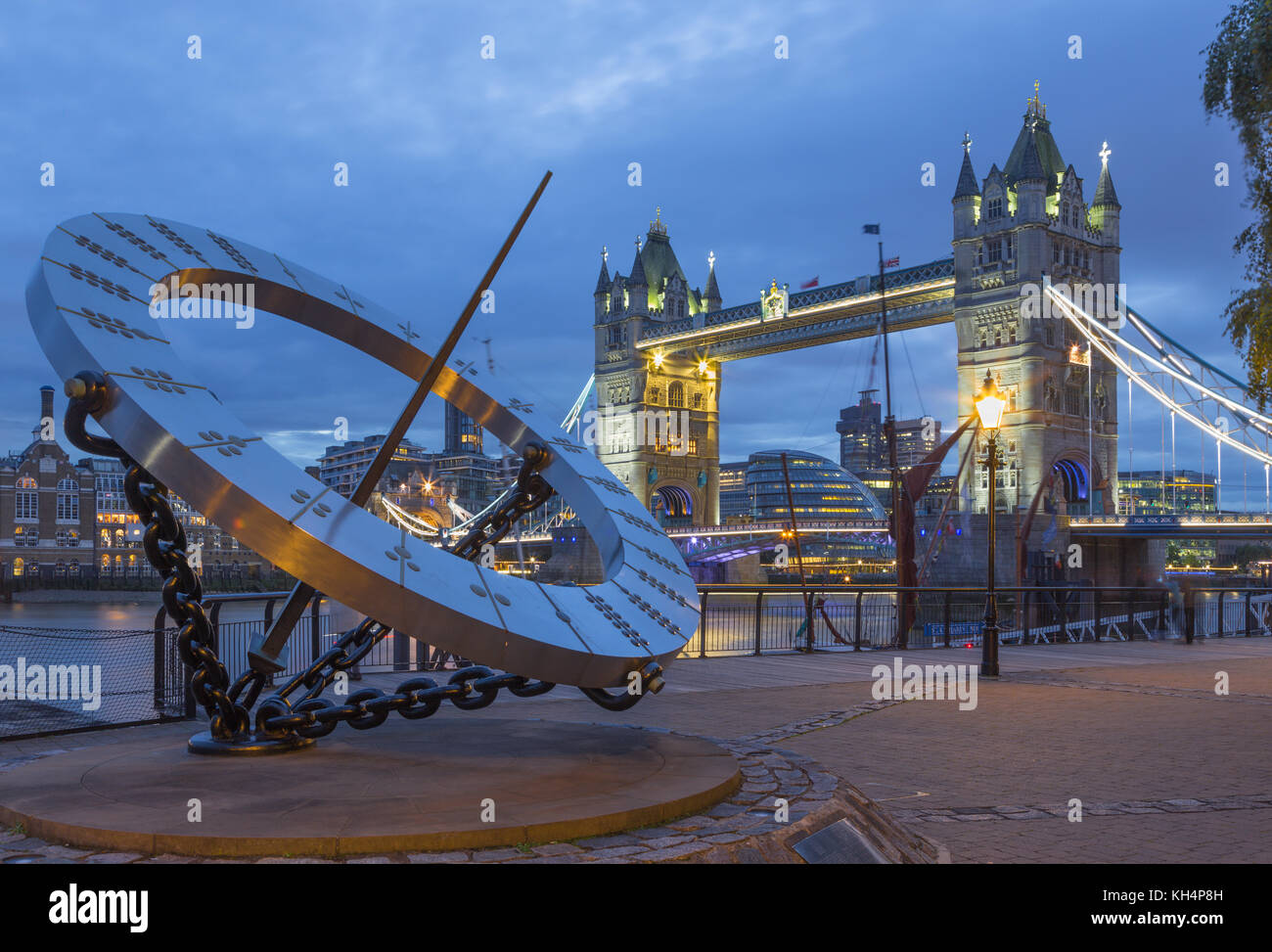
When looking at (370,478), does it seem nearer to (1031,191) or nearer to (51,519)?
(1031,191)

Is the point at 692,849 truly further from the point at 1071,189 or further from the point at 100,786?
the point at 1071,189

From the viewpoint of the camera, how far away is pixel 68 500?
7631 centimetres

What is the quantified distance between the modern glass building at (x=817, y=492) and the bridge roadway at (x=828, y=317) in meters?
24.3

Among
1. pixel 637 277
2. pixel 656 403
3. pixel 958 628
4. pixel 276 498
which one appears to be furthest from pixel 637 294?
pixel 276 498

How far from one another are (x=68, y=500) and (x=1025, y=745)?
3181 inches

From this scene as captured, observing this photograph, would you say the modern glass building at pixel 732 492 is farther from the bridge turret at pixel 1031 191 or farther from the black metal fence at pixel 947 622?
the black metal fence at pixel 947 622

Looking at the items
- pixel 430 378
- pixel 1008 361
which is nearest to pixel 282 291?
pixel 430 378

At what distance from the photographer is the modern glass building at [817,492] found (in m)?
95.7

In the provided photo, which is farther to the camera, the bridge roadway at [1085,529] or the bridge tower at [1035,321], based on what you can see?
the bridge tower at [1035,321]

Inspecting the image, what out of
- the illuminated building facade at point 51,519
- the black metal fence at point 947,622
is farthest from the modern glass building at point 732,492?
the black metal fence at point 947,622

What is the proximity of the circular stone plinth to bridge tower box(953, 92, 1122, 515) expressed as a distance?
47797 mm

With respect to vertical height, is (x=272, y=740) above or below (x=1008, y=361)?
below
